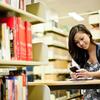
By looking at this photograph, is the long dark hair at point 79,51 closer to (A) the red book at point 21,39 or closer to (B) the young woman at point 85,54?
(B) the young woman at point 85,54

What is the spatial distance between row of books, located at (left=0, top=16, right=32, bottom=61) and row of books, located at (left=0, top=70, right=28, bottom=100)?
0.13 metres

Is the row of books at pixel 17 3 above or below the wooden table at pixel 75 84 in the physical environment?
above

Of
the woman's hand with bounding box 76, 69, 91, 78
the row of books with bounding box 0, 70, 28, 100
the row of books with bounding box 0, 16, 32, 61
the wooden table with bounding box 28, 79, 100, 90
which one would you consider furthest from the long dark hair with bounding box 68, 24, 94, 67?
the row of books with bounding box 0, 70, 28, 100

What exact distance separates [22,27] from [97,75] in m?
0.83

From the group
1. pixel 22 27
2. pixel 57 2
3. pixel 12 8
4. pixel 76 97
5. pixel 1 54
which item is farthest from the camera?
pixel 57 2

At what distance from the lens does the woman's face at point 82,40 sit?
227 centimetres

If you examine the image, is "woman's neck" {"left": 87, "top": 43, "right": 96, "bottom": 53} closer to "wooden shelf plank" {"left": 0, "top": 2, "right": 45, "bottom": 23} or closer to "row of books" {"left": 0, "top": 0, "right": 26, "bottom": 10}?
"wooden shelf plank" {"left": 0, "top": 2, "right": 45, "bottom": 23}

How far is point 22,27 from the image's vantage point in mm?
1812

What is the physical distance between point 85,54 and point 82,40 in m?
0.19

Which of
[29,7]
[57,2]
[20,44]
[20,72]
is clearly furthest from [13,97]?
[57,2]

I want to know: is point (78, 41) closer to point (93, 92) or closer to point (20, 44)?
point (93, 92)

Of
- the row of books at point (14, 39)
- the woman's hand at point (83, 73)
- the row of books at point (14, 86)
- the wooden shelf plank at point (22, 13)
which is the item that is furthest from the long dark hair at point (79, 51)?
the row of books at point (14, 86)

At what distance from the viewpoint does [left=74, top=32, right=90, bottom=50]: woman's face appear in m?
2.27

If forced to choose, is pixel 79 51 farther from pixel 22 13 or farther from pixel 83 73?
pixel 22 13
